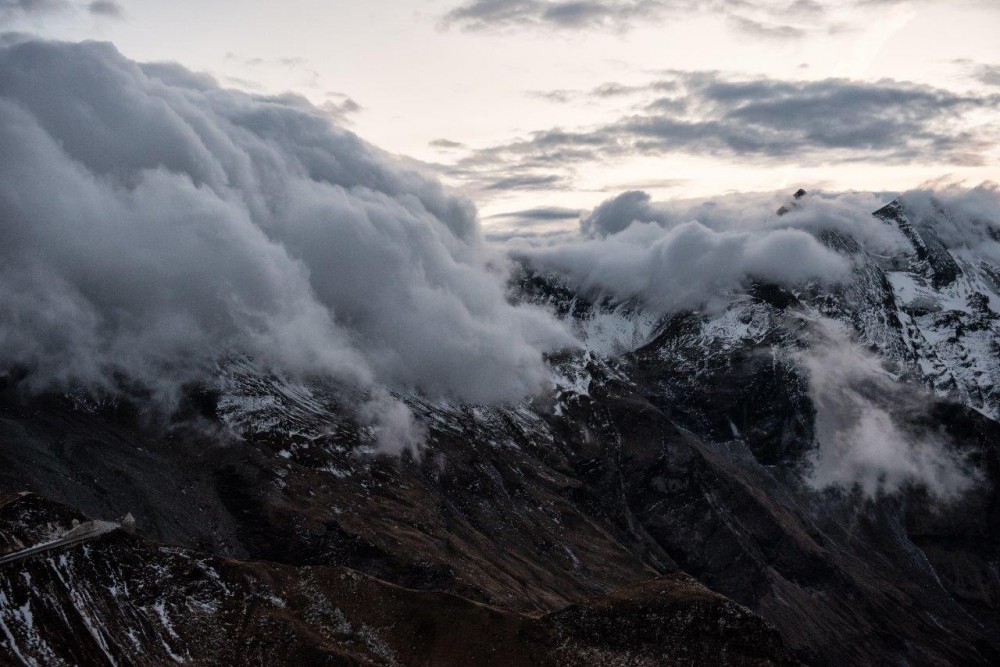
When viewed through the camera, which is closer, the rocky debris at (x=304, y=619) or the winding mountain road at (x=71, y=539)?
the rocky debris at (x=304, y=619)

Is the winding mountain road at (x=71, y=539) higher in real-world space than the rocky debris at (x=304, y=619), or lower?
higher

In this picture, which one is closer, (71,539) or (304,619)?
(71,539)

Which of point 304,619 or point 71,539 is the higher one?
point 71,539

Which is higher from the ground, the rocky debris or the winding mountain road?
the winding mountain road

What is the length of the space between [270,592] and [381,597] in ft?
65.3

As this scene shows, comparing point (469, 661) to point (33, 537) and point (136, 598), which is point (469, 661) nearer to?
point (136, 598)

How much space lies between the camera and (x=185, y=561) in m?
140

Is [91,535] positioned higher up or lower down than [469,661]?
higher up

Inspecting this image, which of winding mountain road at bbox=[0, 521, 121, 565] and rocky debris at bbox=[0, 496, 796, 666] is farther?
winding mountain road at bbox=[0, 521, 121, 565]

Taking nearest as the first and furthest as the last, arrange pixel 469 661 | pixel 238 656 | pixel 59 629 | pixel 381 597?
pixel 59 629 < pixel 238 656 < pixel 469 661 < pixel 381 597

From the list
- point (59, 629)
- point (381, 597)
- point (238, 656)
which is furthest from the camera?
point (381, 597)

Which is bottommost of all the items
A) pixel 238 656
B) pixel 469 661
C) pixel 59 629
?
pixel 469 661

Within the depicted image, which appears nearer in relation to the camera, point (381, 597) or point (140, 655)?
point (140, 655)

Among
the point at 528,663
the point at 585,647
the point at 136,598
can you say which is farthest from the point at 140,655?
the point at 585,647
